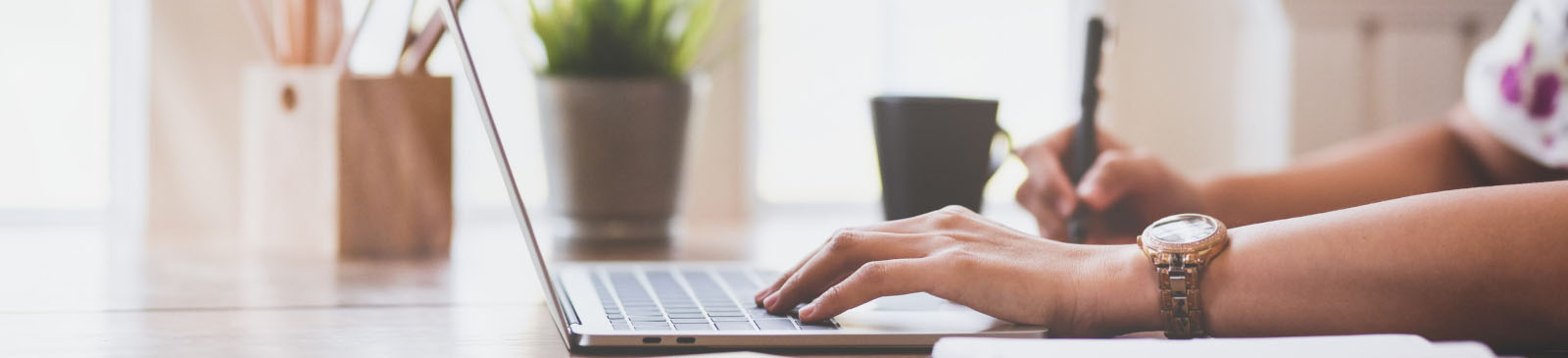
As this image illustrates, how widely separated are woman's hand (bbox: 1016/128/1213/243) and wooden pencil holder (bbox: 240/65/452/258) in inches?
17.4

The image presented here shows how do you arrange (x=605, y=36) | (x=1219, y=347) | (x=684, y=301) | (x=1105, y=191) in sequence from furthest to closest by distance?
(x=605, y=36)
(x=1105, y=191)
(x=684, y=301)
(x=1219, y=347)

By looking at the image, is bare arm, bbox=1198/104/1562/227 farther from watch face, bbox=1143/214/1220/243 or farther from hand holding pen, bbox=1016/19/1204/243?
watch face, bbox=1143/214/1220/243

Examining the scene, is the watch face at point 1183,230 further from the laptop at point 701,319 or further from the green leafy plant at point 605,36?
the green leafy plant at point 605,36

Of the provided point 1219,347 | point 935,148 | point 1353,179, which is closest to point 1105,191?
point 935,148

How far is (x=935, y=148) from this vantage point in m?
0.85

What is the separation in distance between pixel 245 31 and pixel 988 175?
3.64 feet

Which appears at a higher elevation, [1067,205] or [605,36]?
[605,36]

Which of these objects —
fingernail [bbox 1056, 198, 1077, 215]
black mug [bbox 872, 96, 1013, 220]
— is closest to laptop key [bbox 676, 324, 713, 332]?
black mug [bbox 872, 96, 1013, 220]

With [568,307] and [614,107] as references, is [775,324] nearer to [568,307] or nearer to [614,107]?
[568,307]

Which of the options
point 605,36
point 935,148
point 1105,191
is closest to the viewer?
point 935,148

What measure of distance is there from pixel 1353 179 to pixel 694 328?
800 millimetres

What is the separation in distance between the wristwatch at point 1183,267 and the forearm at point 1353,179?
520 mm

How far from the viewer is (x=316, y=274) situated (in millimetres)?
860

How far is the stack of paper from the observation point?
42 centimetres
